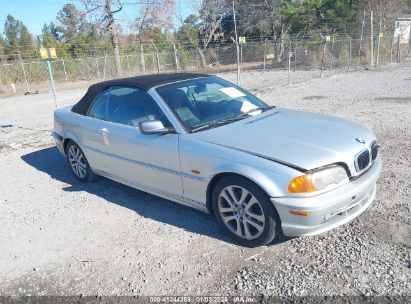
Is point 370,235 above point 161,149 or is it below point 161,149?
below

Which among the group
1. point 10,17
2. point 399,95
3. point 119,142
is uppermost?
point 10,17

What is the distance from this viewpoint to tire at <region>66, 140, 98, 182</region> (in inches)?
207

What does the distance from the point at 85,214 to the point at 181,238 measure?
1429 millimetres

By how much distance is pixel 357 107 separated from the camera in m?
9.39

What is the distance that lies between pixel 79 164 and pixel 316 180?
3.66 metres

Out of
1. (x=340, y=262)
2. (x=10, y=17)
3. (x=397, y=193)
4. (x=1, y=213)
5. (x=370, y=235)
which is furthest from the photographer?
(x=10, y=17)

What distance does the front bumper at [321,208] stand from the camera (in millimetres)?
2949

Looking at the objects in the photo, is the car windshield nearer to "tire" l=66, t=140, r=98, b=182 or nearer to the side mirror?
the side mirror

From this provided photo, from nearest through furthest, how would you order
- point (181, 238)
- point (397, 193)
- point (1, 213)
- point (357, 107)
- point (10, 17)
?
point (181, 238)
point (397, 193)
point (1, 213)
point (357, 107)
point (10, 17)

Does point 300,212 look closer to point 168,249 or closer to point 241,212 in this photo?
point 241,212

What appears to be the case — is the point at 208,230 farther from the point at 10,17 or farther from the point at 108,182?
the point at 10,17

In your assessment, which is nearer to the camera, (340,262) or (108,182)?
(340,262)

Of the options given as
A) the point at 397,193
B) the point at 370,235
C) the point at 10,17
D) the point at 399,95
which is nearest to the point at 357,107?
the point at 399,95

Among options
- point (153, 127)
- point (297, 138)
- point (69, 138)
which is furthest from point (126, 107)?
point (297, 138)
